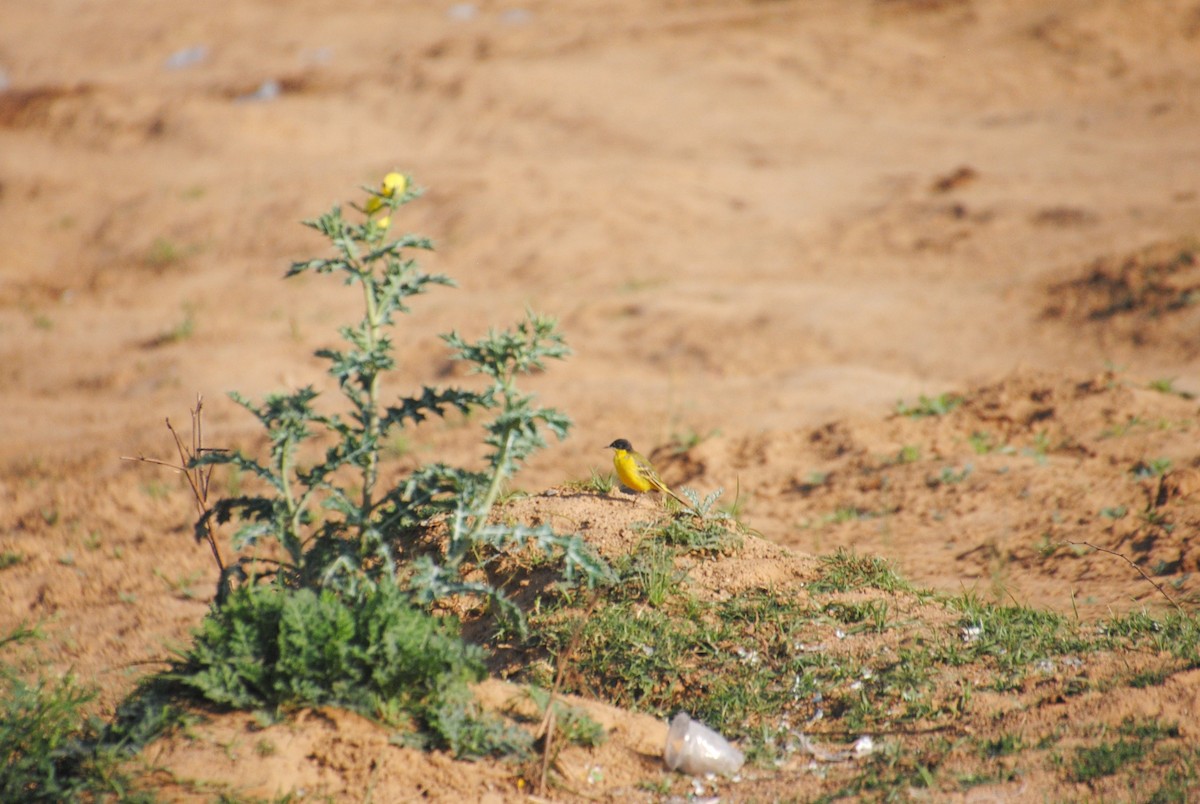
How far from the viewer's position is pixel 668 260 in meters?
11.0

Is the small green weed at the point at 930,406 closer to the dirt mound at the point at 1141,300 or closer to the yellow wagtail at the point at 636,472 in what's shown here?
the dirt mound at the point at 1141,300

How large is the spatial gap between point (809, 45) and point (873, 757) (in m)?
16.1

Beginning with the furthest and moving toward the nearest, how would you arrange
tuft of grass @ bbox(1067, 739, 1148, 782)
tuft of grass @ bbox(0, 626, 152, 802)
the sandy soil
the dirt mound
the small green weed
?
1. the dirt mound
2. the small green weed
3. the sandy soil
4. tuft of grass @ bbox(1067, 739, 1148, 782)
5. tuft of grass @ bbox(0, 626, 152, 802)

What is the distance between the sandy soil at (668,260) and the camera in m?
5.27

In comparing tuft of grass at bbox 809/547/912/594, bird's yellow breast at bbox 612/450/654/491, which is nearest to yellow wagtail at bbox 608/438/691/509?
bird's yellow breast at bbox 612/450/654/491

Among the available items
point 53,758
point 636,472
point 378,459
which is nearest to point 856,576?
point 636,472

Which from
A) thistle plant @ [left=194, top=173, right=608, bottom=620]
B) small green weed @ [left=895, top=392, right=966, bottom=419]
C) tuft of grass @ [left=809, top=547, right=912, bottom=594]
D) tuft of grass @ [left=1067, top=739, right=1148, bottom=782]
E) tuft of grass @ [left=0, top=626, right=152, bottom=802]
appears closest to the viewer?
tuft of grass @ [left=0, top=626, right=152, bottom=802]

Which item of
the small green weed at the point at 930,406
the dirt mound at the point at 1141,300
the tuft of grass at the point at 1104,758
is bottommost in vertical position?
the dirt mound at the point at 1141,300

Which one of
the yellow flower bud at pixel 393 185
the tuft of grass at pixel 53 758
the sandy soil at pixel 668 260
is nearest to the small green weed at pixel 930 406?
the sandy soil at pixel 668 260

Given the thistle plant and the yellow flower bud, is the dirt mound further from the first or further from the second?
the yellow flower bud

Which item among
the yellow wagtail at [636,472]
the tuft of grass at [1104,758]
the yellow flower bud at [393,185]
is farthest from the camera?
the yellow wagtail at [636,472]

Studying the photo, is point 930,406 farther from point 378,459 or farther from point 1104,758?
point 378,459

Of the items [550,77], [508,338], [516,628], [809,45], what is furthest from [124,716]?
[809,45]

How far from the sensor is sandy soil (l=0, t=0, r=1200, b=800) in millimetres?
5273
